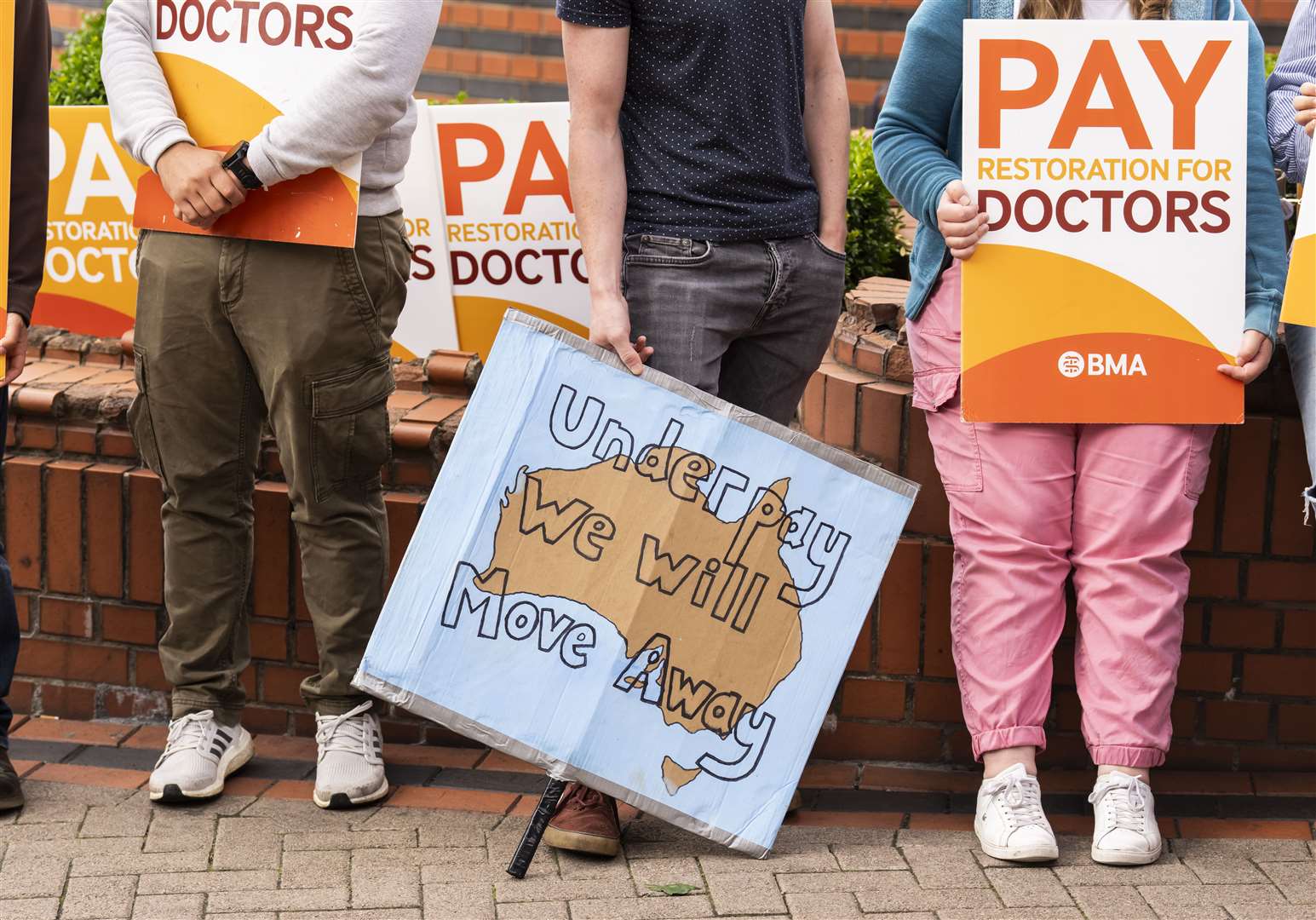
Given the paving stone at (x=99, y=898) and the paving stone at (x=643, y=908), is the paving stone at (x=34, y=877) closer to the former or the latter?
the paving stone at (x=99, y=898)

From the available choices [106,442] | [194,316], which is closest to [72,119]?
[106,442]

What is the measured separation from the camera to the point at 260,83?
9.68ft

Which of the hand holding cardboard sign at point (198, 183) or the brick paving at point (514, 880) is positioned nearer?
the brick paving at point (514, 880)

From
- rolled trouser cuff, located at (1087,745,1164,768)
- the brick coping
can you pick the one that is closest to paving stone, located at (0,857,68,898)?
the brick coping

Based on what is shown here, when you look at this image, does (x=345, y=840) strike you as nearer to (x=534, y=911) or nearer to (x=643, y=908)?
(x=534, y=911)

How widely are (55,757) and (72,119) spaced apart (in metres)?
1.48

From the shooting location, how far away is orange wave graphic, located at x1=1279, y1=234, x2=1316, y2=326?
2742 mm

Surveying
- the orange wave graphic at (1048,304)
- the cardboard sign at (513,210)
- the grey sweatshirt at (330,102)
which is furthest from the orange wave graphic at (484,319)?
the orange wave graphic at (1048,304)

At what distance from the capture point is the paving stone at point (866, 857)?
2961 mm

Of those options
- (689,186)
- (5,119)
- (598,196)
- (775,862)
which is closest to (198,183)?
(5,119)

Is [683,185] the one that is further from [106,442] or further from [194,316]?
[106,442]

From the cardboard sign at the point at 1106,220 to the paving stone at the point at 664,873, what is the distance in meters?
0.97

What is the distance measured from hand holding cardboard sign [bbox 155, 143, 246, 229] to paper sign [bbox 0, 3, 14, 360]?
285mm

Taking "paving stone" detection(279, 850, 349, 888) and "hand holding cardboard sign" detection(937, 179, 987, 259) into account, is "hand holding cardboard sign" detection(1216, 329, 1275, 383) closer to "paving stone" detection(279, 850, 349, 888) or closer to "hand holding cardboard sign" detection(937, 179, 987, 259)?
"hand holding cardboard sign" detection(937, 179, 987, 259)
